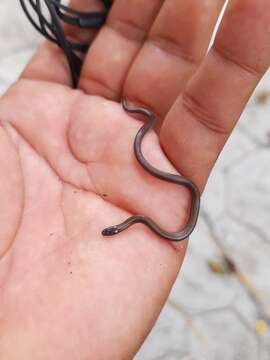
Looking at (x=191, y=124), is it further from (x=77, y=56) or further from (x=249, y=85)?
(x=77, y=56)

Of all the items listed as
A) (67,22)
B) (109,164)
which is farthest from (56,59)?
(109,164)

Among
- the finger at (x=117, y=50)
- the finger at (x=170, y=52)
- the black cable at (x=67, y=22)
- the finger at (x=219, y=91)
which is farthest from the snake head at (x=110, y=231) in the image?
the black cable at (x=67, y=22)

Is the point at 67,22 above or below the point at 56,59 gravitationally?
above

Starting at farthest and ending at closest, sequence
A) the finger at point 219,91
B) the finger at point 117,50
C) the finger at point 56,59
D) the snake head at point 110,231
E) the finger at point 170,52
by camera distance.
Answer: the finger at point 56,59 < the finger at point 117,50 < the finger at point 170,52 < the snake head at point 110,231 < the finger at point 219,91

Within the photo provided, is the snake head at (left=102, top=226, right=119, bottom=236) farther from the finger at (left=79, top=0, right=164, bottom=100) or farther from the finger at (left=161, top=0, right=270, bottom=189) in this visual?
the finger at (left=79, top=0, right=164, bottom=100)

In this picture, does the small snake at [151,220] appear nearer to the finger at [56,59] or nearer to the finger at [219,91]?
the finger at [219,91]

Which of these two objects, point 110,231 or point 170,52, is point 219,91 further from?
point 110,231

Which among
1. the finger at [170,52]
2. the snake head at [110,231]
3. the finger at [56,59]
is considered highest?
the finger at [170,52]
